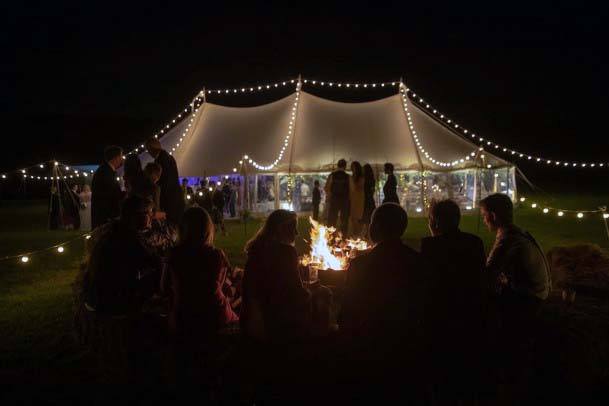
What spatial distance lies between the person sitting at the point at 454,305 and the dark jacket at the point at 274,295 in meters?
0.82

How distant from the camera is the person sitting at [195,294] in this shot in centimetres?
309

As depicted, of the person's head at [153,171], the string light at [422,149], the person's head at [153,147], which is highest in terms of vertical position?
the string light at [422,149]

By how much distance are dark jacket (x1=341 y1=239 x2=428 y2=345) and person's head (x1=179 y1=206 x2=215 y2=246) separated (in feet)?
3.48

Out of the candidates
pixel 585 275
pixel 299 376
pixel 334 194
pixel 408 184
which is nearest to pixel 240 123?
pixel 408 184

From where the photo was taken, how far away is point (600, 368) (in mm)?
3596

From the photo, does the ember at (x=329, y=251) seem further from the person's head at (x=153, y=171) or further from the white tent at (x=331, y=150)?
the white tent at (x=331, y=150)

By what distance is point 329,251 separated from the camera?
5.53 m

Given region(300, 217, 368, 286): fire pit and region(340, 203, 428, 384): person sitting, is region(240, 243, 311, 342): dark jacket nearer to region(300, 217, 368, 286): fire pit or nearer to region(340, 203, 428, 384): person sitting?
region(340, 203, 428, 384): person sitting

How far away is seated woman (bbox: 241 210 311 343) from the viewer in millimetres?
2908

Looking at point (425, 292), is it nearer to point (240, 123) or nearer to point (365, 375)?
point (365, 375)

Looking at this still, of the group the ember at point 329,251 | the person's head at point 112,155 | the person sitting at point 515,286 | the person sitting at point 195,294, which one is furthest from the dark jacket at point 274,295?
the person's head at point 112,155

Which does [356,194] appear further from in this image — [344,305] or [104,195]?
[344,305]

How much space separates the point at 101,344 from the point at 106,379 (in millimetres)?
276

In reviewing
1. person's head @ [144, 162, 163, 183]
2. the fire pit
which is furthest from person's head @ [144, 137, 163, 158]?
the fire pit
